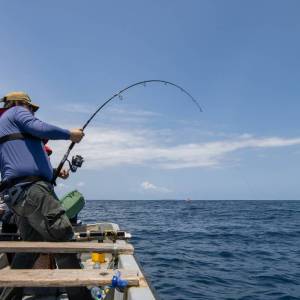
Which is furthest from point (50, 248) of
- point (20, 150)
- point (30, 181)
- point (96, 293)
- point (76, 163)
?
point (76, 163)

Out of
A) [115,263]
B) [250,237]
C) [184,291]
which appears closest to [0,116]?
[115,263]

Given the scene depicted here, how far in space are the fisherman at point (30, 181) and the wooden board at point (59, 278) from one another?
0.77 m

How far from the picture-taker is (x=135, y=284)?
317 cm

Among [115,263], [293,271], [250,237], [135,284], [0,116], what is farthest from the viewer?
[250,237]

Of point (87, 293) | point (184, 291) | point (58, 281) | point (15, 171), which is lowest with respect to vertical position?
point (184, 291)

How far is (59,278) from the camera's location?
323 centimetres

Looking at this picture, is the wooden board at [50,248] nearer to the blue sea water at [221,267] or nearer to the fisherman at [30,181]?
the fisherman at [30,181]

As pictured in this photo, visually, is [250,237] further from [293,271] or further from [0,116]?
[0,116]

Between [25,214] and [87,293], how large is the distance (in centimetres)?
109

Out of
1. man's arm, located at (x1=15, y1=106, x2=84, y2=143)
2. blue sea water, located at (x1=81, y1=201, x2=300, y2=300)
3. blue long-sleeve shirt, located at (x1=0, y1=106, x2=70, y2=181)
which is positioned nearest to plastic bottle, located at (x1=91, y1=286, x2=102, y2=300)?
blue long-sleeve shirt, located at (x1=0, y1=106, x2=70, y2=181)

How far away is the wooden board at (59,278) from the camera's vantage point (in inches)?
125

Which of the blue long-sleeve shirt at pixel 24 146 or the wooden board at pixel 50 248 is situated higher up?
the blue long-sleeve shirt at pixel 24 146

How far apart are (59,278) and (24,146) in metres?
1.72

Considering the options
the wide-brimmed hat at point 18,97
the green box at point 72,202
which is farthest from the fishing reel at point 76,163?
the wide-brimmed hat at point 18,97
